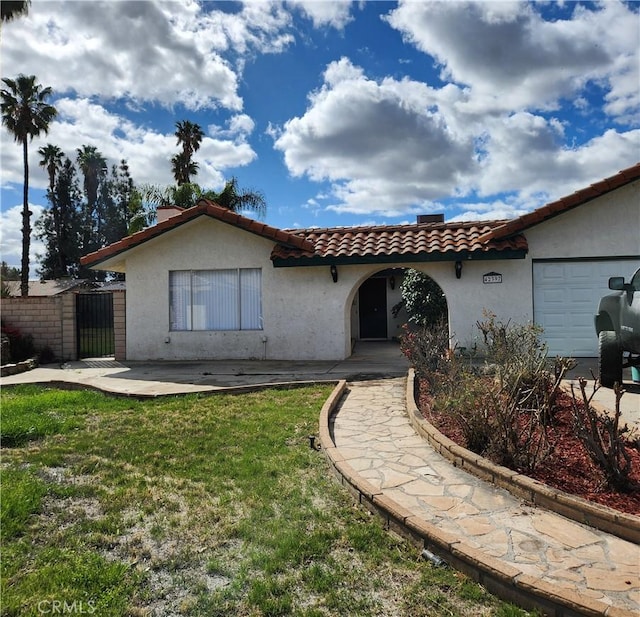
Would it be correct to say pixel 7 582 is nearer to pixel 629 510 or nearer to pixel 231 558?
pixel 231 558

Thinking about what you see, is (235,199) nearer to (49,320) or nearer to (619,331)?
(49,320)

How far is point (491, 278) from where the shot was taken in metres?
11.4

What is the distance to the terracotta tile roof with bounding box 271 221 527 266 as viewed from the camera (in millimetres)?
10992

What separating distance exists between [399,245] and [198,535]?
9.39 m

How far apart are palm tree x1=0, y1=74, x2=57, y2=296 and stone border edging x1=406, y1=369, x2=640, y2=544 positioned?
3090 cm

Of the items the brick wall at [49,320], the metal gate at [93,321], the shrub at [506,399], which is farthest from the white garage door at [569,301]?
the brick wall at [49,320]

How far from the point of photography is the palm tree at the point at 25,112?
2748 centimetres

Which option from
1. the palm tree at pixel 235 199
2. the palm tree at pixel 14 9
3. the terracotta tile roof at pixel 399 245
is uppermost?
the palm tree at pixel 14 9

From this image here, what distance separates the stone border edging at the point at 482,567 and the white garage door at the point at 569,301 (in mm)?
9071

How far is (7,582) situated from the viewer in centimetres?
282

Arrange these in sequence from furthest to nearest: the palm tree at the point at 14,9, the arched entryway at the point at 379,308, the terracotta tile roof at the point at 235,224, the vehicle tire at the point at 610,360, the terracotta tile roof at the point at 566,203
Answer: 1. the arched entryway at the point at 379,308
2. the palm tree at the point at 14,9
3. the terracotta tile roof at the point at 235,224
4. the terracotta tile roof at the point at 566,203
5. the vehicle tire at the point at 610,360

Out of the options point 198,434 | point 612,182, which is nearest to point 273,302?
point 198,434

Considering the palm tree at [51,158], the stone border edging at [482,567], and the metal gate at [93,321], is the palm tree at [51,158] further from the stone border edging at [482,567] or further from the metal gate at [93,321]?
the stone border edging at [482,567]

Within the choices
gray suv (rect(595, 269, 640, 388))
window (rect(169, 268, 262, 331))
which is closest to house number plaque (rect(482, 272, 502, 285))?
gray suv (rect(595, 269, 640, 388))
